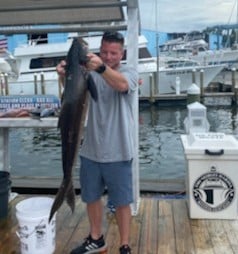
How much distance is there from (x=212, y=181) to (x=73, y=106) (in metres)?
1.89

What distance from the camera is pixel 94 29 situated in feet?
13.8

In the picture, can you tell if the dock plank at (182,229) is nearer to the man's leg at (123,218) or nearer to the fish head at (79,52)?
the man's leg at (123,218)

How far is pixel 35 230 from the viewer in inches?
114

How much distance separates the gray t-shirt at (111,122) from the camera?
277 centimetres

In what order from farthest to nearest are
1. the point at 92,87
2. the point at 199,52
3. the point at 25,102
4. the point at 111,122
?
the point at 199,52, the point at 25,102, the point at 111,122, the point at 92,87

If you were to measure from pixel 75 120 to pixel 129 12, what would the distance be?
65.6 inches

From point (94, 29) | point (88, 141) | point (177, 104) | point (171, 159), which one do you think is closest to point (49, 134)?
point (171, 159)

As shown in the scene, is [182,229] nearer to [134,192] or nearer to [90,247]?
[134,192]

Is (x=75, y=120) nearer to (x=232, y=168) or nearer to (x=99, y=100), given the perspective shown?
(x=99, y=100)

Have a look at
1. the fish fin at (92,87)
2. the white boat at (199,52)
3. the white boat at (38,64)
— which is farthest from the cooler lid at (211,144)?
the white boat at (199,52)

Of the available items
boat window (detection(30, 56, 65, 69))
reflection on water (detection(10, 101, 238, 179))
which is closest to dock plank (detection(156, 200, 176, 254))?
reflection on water (detection(10, 101, 238, 179))

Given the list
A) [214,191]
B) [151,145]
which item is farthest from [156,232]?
[151,145]

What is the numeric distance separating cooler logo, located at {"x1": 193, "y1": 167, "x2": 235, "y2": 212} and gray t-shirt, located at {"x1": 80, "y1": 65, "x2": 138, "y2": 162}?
131 cm

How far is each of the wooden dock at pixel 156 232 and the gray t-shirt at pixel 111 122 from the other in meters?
0.86
